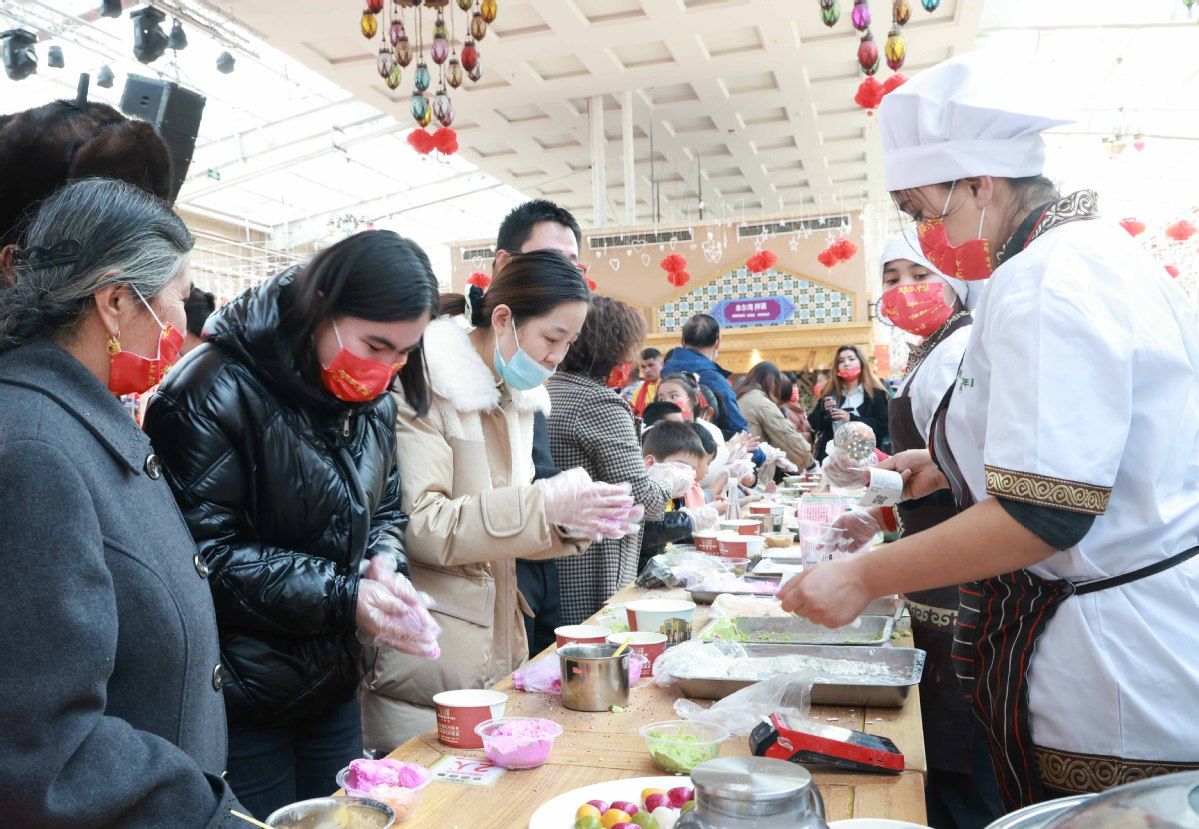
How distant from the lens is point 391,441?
2.00 meters

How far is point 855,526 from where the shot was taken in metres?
2.20

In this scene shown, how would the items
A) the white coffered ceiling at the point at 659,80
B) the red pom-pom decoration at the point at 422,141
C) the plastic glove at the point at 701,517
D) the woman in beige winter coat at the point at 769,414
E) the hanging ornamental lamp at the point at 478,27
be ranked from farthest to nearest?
the white coffered ceiling at the point at 659,80 → the woman in beige winter coat at the point at 769,414 → the red pom-pom decoration at the point at 422,141 → the hanging ornamental lamp at the point at 478,27 → the plastic glove at the point at 701,517

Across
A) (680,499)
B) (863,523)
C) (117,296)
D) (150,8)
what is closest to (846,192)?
(150,8)

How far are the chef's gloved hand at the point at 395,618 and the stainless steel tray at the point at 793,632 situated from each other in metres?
0.62

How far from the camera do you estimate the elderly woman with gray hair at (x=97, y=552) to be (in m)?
0.98

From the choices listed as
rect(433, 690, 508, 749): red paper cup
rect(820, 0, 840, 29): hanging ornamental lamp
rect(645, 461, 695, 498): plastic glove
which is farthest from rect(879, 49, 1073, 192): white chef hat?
rect(820, 0, 840, 29): hanging ornamental lamp

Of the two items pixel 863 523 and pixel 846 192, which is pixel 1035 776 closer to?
pixel 863 523

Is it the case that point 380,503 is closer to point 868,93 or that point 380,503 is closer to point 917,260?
point 917,260

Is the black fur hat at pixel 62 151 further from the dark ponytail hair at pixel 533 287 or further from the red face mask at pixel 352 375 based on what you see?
the dark ponytail hair at pixel 533 287

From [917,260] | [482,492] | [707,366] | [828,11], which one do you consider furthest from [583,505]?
[707,366]

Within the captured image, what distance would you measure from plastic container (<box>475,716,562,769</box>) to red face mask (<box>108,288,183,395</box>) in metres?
0.73

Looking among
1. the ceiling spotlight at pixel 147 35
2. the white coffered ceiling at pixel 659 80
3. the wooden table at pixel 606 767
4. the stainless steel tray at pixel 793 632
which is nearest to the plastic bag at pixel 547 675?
the wooden table at pixel 606 767

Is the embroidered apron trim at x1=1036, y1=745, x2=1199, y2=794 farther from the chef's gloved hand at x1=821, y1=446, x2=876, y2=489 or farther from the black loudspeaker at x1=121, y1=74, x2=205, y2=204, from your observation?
the black loudspeaker at x1=121, y1=74, x2=205, y2=204

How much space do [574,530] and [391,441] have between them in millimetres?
468
